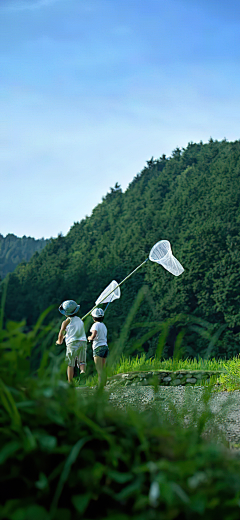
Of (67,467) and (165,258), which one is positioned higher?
(165,258)

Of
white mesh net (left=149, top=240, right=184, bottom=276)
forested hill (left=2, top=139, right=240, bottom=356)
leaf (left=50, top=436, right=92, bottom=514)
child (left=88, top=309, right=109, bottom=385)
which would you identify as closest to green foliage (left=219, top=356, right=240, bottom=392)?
child (left=88, top=309, right=109, bottom=385)

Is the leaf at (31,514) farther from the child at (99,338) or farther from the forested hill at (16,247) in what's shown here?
the forested hill at (16,247)

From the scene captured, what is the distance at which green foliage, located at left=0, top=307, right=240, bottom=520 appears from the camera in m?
0.92

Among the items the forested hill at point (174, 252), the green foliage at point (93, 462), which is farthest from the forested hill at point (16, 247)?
the green foliage at point (93, 462)

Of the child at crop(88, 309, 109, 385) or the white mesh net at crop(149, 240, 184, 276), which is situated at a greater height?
the white mesh net at crop(149, 240, 184, 276)

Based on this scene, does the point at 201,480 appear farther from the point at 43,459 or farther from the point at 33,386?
the point at 33,386

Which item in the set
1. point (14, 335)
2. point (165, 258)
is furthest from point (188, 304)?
point (14, 335)

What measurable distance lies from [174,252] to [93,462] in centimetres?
1829

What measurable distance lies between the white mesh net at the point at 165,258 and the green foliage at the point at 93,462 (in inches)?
174

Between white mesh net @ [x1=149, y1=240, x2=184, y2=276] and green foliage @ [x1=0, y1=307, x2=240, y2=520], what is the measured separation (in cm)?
442

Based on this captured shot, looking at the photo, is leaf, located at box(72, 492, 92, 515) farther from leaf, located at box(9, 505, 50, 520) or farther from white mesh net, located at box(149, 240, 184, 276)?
white mesh net, located at box(149, 240, 184, 276)

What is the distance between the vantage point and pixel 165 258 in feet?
18.5

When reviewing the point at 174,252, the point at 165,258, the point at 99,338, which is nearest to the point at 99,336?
the point at 99,338

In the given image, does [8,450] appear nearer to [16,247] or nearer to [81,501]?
[81,501]
